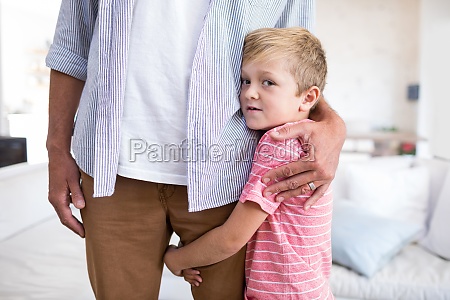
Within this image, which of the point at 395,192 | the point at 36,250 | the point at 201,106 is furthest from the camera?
the point at 395,192

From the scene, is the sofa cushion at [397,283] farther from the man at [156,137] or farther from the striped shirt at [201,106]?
the striped shirt at [201,106]

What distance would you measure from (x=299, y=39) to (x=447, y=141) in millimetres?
4563

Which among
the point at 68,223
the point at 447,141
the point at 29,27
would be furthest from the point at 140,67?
the point at 29,27

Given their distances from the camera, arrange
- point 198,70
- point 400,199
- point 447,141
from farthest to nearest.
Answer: point 447,141 → point 400,199 → point 198,70

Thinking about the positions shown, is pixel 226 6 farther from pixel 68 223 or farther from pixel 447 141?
pixel 447 141

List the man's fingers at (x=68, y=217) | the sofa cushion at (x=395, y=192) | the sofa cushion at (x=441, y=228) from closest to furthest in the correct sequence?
the man's fingers at (x=68, y=217)
the sofa cushion at (x=441, y=228)
the sofa cushion at (x=395, y=192)

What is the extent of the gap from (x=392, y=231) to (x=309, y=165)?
4.95 feet

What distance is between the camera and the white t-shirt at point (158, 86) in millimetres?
811

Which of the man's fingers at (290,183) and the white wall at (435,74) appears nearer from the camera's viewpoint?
the man's fingers at (290,183)

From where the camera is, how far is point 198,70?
2.62ft

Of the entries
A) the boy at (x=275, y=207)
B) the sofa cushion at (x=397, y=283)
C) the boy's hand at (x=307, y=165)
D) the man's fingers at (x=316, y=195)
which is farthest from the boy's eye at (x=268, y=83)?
the sofa cushion at (x=397, y=283)

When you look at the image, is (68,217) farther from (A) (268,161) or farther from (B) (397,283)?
(B) (397,283)

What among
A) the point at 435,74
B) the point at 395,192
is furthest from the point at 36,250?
the point at 435,74

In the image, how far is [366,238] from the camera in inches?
81.7
